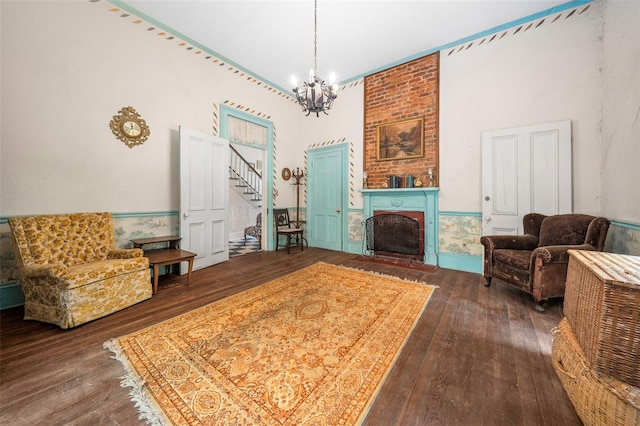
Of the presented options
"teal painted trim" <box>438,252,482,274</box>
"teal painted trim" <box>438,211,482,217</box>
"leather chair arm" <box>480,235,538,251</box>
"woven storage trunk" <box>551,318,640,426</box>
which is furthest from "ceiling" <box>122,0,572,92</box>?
"woven storage trunk" <box>551,318,640,426</box>

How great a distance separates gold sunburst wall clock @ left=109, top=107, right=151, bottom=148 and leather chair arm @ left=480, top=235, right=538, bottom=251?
507 cm

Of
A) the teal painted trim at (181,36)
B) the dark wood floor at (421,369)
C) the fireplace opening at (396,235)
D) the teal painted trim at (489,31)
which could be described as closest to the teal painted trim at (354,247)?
the fireplace opening at (396,235)

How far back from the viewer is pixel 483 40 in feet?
11.9

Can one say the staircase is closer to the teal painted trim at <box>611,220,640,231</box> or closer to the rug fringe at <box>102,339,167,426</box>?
the rug fringe at <box>102,339,167,426</box>

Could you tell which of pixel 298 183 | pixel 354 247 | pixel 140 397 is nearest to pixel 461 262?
pixel 354 247

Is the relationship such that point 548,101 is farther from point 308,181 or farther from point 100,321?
point 100,321

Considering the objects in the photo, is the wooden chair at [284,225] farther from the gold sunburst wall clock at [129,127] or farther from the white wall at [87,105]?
the gold sunburst wall clock at [129,127]

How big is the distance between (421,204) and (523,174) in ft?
4.78

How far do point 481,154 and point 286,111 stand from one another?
4.20m

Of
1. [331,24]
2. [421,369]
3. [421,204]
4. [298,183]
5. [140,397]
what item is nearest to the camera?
[140,397]

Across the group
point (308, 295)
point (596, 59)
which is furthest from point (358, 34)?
point (308, 295)

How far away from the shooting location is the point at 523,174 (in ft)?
10.8

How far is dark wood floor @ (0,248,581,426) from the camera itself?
1219mm

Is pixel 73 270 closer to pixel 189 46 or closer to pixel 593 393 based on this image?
pixel 189 46
